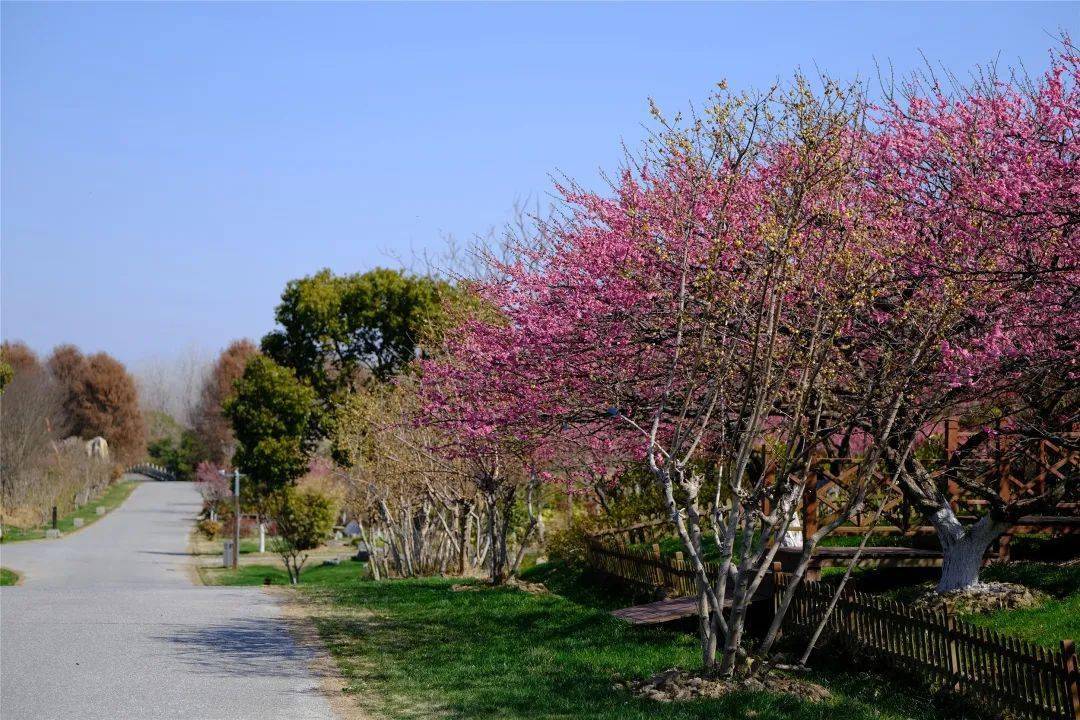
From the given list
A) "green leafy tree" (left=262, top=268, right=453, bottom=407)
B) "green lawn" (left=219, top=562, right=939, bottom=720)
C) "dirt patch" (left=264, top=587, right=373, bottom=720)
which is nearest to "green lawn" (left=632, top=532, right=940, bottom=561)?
"green lawn" (left=219, top=562, right=939, bottom=720)

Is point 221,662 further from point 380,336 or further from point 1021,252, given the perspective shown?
point 380,336

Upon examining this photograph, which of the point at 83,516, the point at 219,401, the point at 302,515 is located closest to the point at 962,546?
the point at 302,515

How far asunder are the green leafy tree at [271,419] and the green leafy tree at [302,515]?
0.79 m

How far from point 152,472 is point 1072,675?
3997 inches

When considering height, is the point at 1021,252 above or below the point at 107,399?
below

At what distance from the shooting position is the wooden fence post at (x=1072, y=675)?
7.66 metres

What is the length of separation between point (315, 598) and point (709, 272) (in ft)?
36.8

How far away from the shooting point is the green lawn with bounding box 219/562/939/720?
8953 millimetres

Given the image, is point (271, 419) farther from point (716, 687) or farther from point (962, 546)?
point (716, 687)

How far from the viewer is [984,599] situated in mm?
11633

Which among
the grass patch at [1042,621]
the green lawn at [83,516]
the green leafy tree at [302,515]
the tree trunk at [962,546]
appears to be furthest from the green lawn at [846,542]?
the green lawn at [83,516]

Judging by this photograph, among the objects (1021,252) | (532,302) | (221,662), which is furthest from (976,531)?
(221,662)

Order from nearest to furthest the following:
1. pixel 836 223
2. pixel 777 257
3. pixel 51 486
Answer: pixel 777 257 < pixel 836 223 < pixel 51 486

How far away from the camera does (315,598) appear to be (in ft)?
61.0
